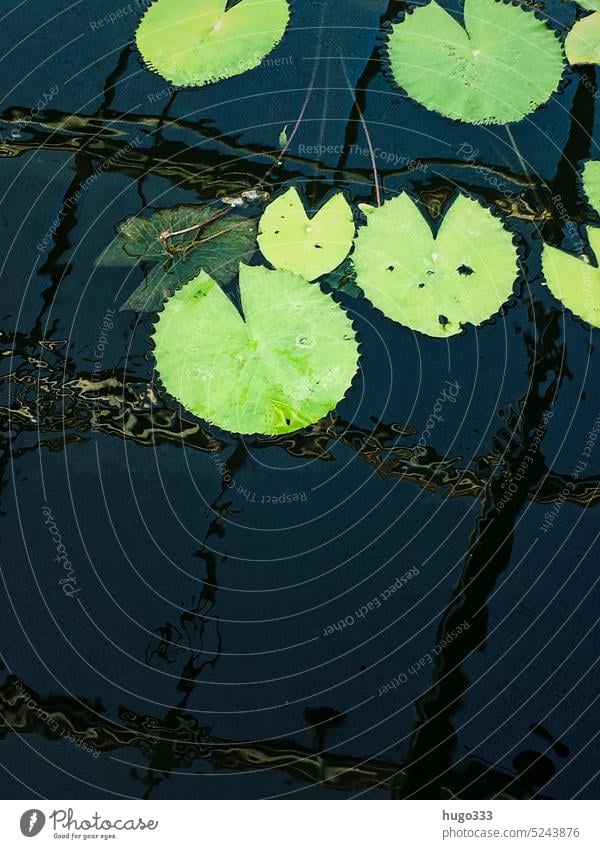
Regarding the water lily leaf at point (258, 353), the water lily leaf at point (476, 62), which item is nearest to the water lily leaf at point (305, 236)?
the water lily leaf at point (258, 353)

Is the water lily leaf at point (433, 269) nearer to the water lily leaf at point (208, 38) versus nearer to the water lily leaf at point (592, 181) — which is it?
the water lily leaf at point (592, 181)

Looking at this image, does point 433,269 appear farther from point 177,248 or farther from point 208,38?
point 208,38

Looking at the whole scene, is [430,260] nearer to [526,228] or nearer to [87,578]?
[526,228]

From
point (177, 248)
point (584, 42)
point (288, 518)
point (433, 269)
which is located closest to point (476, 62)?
point (584, 42)

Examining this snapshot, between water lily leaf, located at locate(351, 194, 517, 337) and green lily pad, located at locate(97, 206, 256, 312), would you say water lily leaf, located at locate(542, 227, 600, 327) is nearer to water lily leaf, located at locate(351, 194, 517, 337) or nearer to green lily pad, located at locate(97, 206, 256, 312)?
water lily leaf, located at locate(351, 194, 517, 337)

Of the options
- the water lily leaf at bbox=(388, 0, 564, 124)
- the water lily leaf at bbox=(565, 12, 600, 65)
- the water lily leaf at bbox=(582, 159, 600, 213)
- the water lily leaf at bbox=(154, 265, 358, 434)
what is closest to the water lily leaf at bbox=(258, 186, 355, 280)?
the water lily leaf at bbox=(154, 265, 358, 434)

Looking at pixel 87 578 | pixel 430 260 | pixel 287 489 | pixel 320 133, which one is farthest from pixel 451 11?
pixel 87 578
